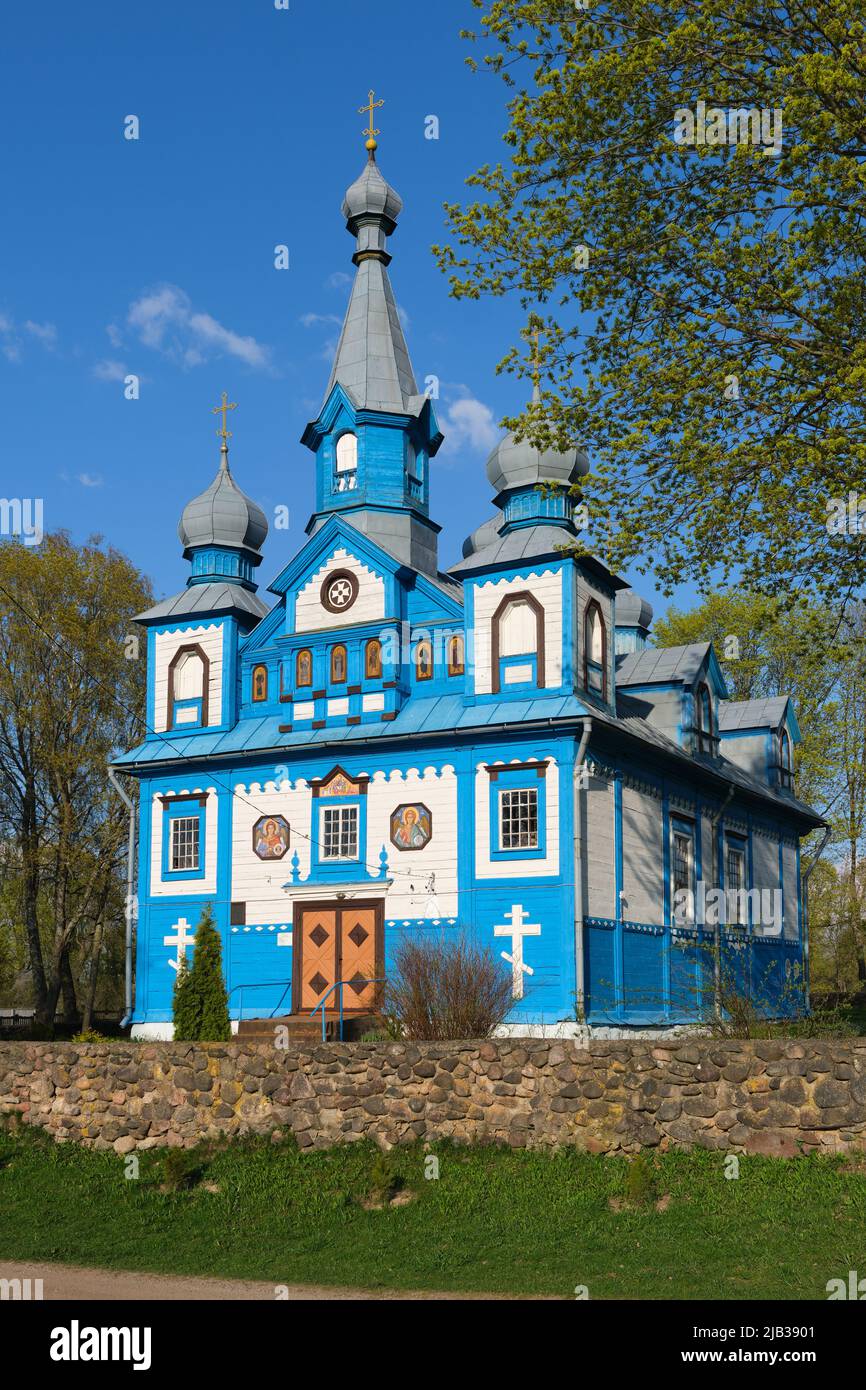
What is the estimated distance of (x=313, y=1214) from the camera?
13.8 m

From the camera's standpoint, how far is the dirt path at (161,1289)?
35.9 ft

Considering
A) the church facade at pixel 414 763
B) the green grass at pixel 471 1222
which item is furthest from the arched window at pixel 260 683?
the green grass at pixel 471 1222

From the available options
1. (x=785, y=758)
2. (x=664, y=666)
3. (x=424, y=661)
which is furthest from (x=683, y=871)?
(x=785, y=758)

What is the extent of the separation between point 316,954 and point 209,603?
7585 millimetres

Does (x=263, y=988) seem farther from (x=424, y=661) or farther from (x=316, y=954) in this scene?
(x=424, y=661)

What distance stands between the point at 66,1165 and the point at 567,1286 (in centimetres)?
820

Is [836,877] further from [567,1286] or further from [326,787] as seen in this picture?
[567,1286]

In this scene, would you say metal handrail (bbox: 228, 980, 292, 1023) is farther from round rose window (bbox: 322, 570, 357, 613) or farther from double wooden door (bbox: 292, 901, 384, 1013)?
round rose window (bbox: 322, 570, 357, 613)

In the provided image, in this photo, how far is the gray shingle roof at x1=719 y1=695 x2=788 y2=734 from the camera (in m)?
34.2

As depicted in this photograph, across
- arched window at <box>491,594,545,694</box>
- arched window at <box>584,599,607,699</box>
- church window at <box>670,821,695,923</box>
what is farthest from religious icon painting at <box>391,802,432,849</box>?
church window at <box>670,821,695,923</box>

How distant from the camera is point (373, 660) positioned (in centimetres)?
Result: 2572

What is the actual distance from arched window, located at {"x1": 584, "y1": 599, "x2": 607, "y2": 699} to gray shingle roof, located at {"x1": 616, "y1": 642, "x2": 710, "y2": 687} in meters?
4.50
